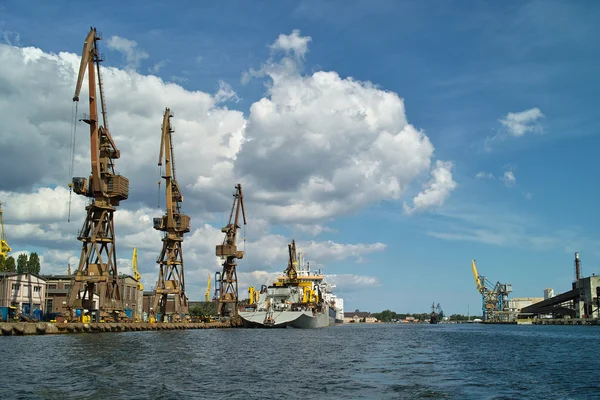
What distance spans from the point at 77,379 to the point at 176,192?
80.1m

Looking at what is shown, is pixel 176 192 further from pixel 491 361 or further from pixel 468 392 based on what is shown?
A: pixel 468 392

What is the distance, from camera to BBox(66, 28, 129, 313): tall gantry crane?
77.9 metres

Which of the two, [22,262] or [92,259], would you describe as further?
[22,262]

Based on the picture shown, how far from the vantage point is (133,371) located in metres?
32.8

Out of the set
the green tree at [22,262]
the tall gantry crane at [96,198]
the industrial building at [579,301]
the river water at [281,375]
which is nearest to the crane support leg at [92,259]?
the tall gantry crane at [96,198]

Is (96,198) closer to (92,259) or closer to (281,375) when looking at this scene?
(92,259)

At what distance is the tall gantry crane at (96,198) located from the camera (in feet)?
255

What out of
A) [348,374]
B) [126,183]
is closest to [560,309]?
[126,183]

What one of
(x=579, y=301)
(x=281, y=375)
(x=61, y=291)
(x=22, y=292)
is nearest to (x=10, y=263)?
(x=61, y=291)

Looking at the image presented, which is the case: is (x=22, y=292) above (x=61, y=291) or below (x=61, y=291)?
above

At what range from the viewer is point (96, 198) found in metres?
78.9

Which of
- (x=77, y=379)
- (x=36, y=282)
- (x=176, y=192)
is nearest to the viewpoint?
(x=77, y=379)

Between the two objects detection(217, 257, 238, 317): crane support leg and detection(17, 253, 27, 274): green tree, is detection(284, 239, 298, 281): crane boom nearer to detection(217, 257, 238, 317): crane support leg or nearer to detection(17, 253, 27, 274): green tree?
detection(217, 257, 238, 317): crane support leg

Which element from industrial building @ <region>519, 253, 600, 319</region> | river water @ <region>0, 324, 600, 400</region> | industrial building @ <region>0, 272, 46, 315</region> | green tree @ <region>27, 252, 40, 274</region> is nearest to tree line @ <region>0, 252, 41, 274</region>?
green tree @ <region>27, 252, 40, 274</region>
